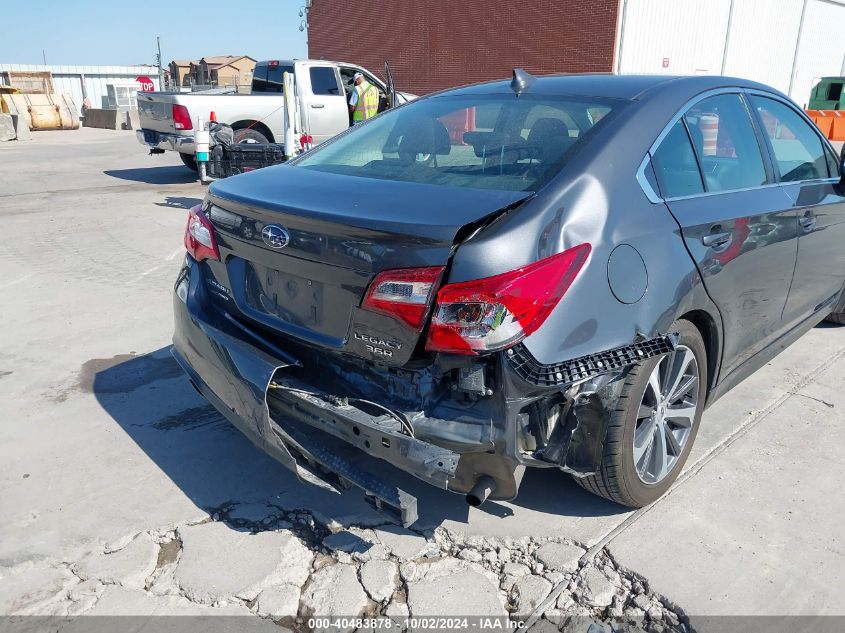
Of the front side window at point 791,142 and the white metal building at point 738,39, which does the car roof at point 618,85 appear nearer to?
the front side window at point 791,142

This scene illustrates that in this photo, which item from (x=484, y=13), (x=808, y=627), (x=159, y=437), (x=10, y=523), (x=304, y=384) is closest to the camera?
(x=808, y=627)

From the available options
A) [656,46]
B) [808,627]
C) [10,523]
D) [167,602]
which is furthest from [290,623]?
[656,46]

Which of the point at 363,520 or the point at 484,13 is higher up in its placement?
the point at 484,13

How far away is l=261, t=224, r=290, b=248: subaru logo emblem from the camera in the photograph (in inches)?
99.3

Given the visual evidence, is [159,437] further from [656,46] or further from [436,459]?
[656,46]

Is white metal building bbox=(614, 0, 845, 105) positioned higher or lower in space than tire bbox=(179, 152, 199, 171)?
higher

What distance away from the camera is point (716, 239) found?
9.58 ft

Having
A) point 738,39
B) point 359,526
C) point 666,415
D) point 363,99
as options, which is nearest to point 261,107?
point 363,99

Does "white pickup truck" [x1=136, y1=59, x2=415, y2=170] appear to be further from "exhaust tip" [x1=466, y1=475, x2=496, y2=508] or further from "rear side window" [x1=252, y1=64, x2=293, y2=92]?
"exhaust tip" [x1=466, y1=475, x2=496, y2=508]

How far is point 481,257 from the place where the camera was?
86.5 inches

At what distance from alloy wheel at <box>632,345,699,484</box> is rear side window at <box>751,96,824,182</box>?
1.31 meters

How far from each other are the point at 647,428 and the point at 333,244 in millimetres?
1478

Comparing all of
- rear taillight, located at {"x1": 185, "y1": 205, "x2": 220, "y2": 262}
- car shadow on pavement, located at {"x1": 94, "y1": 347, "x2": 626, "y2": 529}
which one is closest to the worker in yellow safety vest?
car shadow on pavement, located at {"x1": 94, "y1": 347, "x2": 626, "y2": 529}

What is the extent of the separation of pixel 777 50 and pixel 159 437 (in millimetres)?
34604
